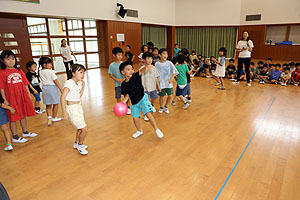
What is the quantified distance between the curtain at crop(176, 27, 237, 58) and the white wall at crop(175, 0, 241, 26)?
2.04ft

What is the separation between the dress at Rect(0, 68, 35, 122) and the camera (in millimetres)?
2852

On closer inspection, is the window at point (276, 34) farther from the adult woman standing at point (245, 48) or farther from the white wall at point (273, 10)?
the adult woman standing at point (245, 48)

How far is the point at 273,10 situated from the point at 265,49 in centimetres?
227

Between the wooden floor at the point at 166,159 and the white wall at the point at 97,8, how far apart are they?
528cm

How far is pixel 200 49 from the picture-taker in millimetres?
15242

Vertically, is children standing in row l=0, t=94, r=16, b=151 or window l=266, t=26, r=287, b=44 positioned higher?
window l=266, t=26, r=287, b=44

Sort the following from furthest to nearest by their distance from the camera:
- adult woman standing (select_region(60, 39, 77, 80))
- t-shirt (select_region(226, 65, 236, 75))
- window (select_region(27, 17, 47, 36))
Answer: window (select_region(27, 17, 47, 36))
t-shirt (select_region(226, 65, 236, 75))
adult woman standing (select_region(60, 39, 77, 80))

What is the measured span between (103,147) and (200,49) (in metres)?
13.8

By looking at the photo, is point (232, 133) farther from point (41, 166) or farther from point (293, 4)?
point (293, 4)

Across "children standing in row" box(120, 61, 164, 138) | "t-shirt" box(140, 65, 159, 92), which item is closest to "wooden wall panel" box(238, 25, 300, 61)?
"t-shirt" box(140, 65, 159, 92)

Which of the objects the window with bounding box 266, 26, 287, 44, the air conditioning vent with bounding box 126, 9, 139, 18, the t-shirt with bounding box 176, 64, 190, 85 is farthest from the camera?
the window with bounding box 266, 26, 287, 44

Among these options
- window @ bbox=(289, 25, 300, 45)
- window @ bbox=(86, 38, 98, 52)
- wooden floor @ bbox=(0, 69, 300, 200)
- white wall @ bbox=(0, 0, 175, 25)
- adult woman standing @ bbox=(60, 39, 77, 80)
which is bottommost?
wooden floor @ bbox=(0, 69, 300, 200)

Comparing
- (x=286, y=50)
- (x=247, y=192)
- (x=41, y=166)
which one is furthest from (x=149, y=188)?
(x=286, y=50)

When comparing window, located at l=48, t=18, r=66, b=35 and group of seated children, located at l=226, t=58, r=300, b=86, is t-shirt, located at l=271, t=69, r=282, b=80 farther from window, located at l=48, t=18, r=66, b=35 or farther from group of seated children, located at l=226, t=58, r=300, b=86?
window, located at l=48, t=18, r=66, b=35
